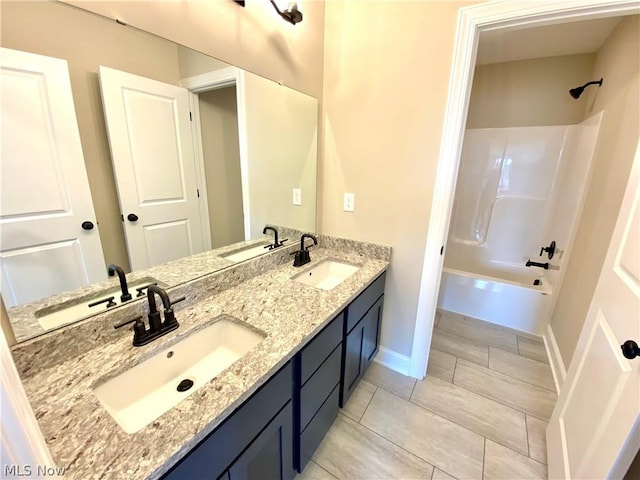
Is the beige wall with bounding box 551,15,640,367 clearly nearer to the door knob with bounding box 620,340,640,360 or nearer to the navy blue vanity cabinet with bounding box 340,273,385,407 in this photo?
the door knob with bounding box 620,340,640,360

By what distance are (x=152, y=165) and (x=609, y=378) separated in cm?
187

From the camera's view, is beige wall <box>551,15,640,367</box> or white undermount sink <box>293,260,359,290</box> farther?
white undermount sink <box>293,260,359,290</box>

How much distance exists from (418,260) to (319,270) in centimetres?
65

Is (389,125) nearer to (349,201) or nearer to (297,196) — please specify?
(349,201)

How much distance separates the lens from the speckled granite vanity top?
0.61 metres


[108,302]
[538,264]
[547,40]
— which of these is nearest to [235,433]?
[108,302]

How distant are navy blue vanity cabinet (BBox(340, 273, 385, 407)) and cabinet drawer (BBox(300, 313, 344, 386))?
0.38ft

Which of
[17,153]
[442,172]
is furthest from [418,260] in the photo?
[17,153]

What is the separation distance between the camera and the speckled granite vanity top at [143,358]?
2.01 feet

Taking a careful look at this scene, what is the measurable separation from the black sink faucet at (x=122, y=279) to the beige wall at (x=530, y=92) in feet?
11.1

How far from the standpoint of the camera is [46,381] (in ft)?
2.57

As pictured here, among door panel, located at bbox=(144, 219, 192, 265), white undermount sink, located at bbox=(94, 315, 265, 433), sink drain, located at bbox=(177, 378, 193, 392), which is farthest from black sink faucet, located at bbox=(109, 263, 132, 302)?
sink drain, located at bbox=(177, 378, 193, 392)

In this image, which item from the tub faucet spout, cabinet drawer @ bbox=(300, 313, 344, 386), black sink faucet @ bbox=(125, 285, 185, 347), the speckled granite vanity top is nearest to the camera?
the speckled granite vanity top

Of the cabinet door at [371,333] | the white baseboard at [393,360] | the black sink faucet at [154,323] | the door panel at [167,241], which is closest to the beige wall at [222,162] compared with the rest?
the door panel at [167,241]
